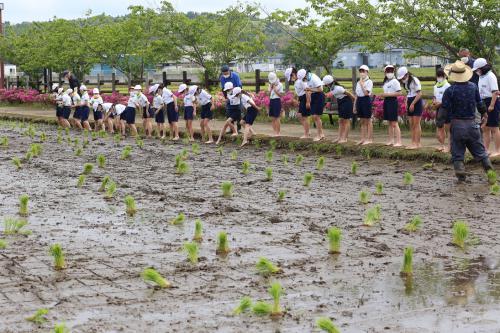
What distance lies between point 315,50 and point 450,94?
12.8 m

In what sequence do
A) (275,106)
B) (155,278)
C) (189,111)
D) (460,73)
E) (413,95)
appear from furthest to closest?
1. (189,111)
2. (275,106)
3. (413,95)
4. (460,73)
5. (155,278)

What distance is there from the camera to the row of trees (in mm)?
20109

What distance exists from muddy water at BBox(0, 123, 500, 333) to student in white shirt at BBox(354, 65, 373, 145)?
10.1ft

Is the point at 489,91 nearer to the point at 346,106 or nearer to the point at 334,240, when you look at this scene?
the point at 346,106

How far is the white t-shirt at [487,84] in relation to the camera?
14.6m

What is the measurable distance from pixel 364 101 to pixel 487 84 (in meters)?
3.32

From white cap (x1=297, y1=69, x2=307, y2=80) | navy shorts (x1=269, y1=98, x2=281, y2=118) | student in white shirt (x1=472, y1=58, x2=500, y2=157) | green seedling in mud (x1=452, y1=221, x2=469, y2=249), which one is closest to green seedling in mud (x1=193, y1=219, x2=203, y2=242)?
green seedling in mud (x1=452, y1=221, x2=469, y2=249)

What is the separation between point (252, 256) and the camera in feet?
27.3

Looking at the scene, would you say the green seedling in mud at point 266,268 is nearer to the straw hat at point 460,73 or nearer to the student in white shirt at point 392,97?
the straw hat at point 460,73

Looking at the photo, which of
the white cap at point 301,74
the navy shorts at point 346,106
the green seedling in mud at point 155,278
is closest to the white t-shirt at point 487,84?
the navy shorts at point 346,106

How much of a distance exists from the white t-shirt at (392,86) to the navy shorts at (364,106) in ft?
2.43

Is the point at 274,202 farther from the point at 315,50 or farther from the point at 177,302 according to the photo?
the point at 315,50

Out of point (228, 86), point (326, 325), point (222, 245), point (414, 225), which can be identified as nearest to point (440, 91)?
point (228, 86)

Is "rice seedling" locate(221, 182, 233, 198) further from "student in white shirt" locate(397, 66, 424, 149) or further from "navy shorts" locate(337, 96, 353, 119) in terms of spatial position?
"navy shorts" locate(337, 96, 353, 119)
